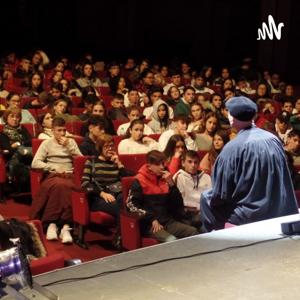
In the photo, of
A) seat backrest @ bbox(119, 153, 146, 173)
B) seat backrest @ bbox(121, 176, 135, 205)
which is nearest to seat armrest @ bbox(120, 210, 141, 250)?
seat backrest @ bbox(121, 176, 135, 205)

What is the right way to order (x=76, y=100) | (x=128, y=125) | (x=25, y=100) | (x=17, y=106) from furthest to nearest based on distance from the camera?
(x=76, y=100)
(x=25, y=100)
(x=17, y=106)
(x=128, y=125)

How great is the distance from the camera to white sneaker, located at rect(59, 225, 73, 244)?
4.23 metres

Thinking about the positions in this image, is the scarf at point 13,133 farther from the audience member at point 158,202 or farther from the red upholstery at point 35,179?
the audience member at point 158,202

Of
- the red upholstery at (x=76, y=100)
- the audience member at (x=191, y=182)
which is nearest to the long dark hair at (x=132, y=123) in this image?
the audience member at (x=191, y=182)

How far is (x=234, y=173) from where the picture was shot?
8.66ft

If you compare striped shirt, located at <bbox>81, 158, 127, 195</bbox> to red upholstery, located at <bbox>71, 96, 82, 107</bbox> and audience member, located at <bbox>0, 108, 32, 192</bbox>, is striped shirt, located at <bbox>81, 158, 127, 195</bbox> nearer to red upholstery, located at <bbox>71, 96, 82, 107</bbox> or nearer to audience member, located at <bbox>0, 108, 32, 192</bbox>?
audience member, located at <bbox>0, 108, 32, 192</bbox>

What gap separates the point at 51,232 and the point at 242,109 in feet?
6.67

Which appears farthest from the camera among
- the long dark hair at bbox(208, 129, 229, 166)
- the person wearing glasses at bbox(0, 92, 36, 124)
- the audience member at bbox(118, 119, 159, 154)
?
the person wearing glasses at bbox(0, 92, 36, 124)

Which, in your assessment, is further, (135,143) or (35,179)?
(135,143)

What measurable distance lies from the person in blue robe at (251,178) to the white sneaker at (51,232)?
1.83m

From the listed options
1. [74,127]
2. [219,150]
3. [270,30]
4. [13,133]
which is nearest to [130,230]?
[219,150]

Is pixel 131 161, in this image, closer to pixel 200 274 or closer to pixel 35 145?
pixel 35 145

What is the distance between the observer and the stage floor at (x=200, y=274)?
180 cm

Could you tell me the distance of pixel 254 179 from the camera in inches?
103
